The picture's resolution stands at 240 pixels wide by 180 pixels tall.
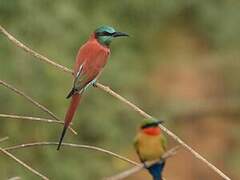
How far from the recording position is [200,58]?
6.62 m

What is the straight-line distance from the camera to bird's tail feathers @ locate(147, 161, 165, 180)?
3.81ft

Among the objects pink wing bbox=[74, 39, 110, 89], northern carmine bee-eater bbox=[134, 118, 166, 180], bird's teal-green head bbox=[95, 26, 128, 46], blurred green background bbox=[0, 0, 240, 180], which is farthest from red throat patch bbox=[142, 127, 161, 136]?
blurred green background bbox=[0, 0, 240, 180]

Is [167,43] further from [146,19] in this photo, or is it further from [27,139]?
[27,139]

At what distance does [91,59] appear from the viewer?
7.45ft

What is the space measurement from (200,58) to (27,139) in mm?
2219

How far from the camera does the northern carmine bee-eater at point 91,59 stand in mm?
2139

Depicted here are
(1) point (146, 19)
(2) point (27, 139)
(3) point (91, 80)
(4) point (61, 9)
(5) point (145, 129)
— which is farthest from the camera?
(1) point (146, 19)

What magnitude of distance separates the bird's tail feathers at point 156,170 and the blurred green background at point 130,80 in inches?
140

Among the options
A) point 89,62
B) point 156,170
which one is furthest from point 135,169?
point 89,62

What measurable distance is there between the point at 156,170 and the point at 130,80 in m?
4.65

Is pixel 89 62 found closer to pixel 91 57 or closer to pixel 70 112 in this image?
pixel 91 57

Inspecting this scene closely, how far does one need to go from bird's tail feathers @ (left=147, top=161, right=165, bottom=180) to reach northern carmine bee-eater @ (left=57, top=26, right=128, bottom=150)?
76 centimetres

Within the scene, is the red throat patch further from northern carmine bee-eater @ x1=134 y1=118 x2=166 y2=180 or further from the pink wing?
the pink wing

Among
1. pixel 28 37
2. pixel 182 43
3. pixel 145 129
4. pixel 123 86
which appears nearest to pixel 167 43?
pixel 182 43
